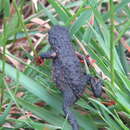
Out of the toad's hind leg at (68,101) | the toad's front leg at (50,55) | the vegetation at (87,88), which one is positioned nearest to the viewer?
the vegetation at (87,88)

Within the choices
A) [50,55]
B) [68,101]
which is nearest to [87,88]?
[68,101]

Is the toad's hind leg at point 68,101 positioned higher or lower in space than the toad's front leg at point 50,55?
lower

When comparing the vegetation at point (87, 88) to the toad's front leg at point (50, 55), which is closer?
the vegetation at point (87, 88)

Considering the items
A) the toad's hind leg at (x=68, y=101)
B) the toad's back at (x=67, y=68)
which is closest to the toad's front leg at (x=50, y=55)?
the toad's back at (x=67, y=68)

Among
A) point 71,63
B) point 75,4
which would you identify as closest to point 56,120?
point 71,63

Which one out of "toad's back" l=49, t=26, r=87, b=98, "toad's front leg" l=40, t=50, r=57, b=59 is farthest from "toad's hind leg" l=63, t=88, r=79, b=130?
"toad's front leg" l=40, t=50, r=57, b=59

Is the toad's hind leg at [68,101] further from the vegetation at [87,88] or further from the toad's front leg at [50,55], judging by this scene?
the toad's front leg at [50,55]

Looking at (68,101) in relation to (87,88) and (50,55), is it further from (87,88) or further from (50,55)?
(50,55)

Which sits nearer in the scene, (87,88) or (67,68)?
(67,68)

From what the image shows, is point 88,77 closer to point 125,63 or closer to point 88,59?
point 88,59
